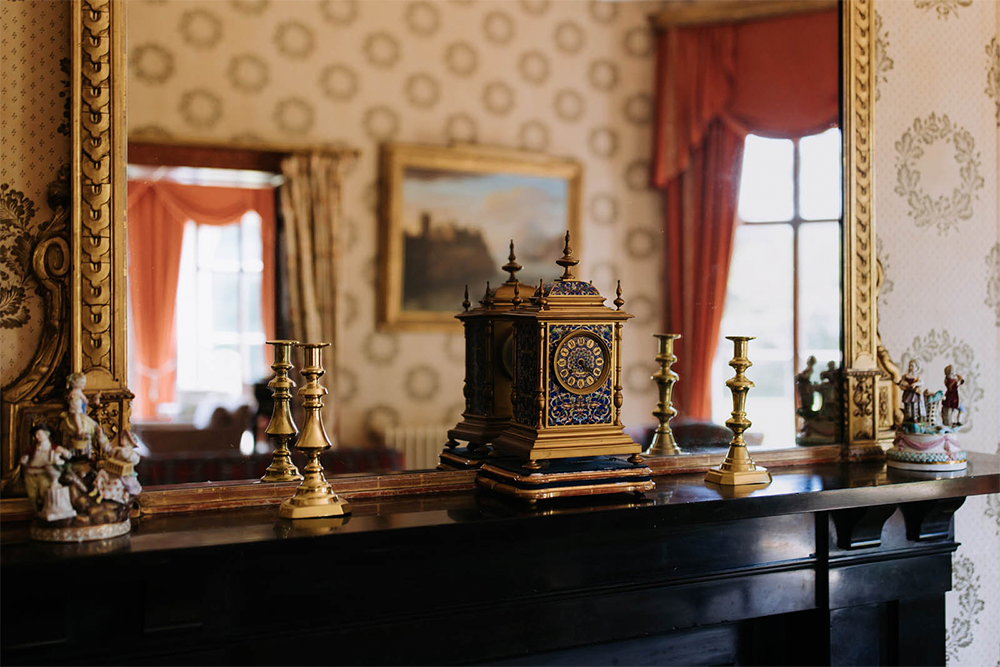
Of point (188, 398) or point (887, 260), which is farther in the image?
point (887, 260)

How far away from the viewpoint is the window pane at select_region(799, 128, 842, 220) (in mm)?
2133

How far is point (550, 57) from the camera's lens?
6.12 ft

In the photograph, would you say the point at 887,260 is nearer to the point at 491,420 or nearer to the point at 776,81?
the point at 776,81

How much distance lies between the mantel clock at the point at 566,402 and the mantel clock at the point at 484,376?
0.06 meters

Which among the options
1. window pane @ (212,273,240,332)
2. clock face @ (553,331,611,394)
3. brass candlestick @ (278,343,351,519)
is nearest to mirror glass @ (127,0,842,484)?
window pane @ (212,273,240,332)

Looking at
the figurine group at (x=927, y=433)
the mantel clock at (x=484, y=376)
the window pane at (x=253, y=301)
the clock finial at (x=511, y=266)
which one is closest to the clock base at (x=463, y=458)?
the mantel clock at (x=484, y=376)

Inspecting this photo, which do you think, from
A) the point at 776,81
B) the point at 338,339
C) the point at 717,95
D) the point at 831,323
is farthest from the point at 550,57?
the point at 831,323

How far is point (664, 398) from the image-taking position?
77.5 inches

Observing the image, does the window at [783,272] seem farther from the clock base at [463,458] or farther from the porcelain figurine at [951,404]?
the clock base at [463,458]

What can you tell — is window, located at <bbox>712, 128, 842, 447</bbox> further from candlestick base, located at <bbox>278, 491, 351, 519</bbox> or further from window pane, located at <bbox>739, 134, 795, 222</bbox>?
candlestick base, located at <bbox>278, 491, 351, 519</bbox>

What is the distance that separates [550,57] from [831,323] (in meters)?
0.95

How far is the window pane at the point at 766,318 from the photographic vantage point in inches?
81.3

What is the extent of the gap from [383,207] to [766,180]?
3.11 feet

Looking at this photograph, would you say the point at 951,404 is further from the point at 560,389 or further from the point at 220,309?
the point at 220,309
